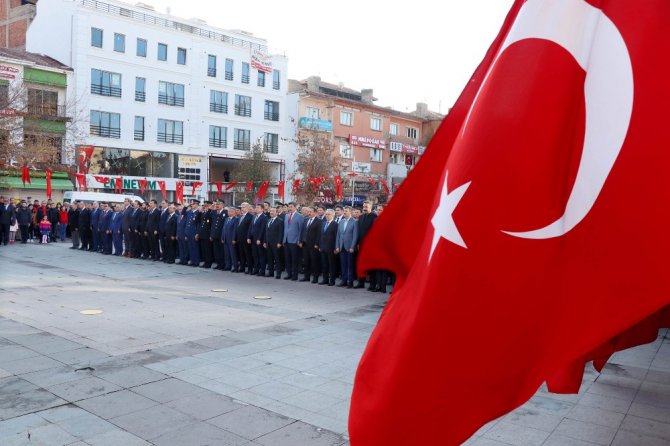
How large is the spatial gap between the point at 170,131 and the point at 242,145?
6558 mm

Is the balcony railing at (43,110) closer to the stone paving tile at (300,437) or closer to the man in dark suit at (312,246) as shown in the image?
the man in dark suit at (312,246)

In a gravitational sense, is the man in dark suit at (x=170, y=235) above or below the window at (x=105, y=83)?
below

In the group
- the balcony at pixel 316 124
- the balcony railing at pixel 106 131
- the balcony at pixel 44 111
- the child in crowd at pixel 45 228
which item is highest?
the balcony at pixel 316 124

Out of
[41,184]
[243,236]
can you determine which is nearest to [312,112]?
[41,184]

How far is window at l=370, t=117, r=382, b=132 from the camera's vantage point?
182 feet

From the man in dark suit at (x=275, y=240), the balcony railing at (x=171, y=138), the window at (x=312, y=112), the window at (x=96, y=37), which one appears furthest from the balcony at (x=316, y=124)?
the man in dark suit at (x=275, y=240)

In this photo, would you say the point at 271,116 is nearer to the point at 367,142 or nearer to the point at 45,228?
the point at 367,142

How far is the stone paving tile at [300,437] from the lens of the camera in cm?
479

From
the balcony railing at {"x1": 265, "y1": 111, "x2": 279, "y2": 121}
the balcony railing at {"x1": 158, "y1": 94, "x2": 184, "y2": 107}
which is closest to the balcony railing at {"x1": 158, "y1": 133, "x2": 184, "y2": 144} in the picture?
the balcony railing at {"x1": 158, "y1": 94, "x2": 184, "y2": 107}

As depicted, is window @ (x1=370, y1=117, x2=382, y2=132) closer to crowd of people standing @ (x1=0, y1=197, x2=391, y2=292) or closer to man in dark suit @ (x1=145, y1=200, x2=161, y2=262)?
crowd of people standing @ (x1=0, y1=197, x2=391, y2=292)

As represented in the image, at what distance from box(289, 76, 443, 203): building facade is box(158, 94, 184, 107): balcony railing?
9971mm

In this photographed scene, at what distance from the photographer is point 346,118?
5297 cm

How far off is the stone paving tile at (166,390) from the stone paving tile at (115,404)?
0.10 m

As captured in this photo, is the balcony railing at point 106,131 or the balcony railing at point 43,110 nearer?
the balcony railing at point 43,110
